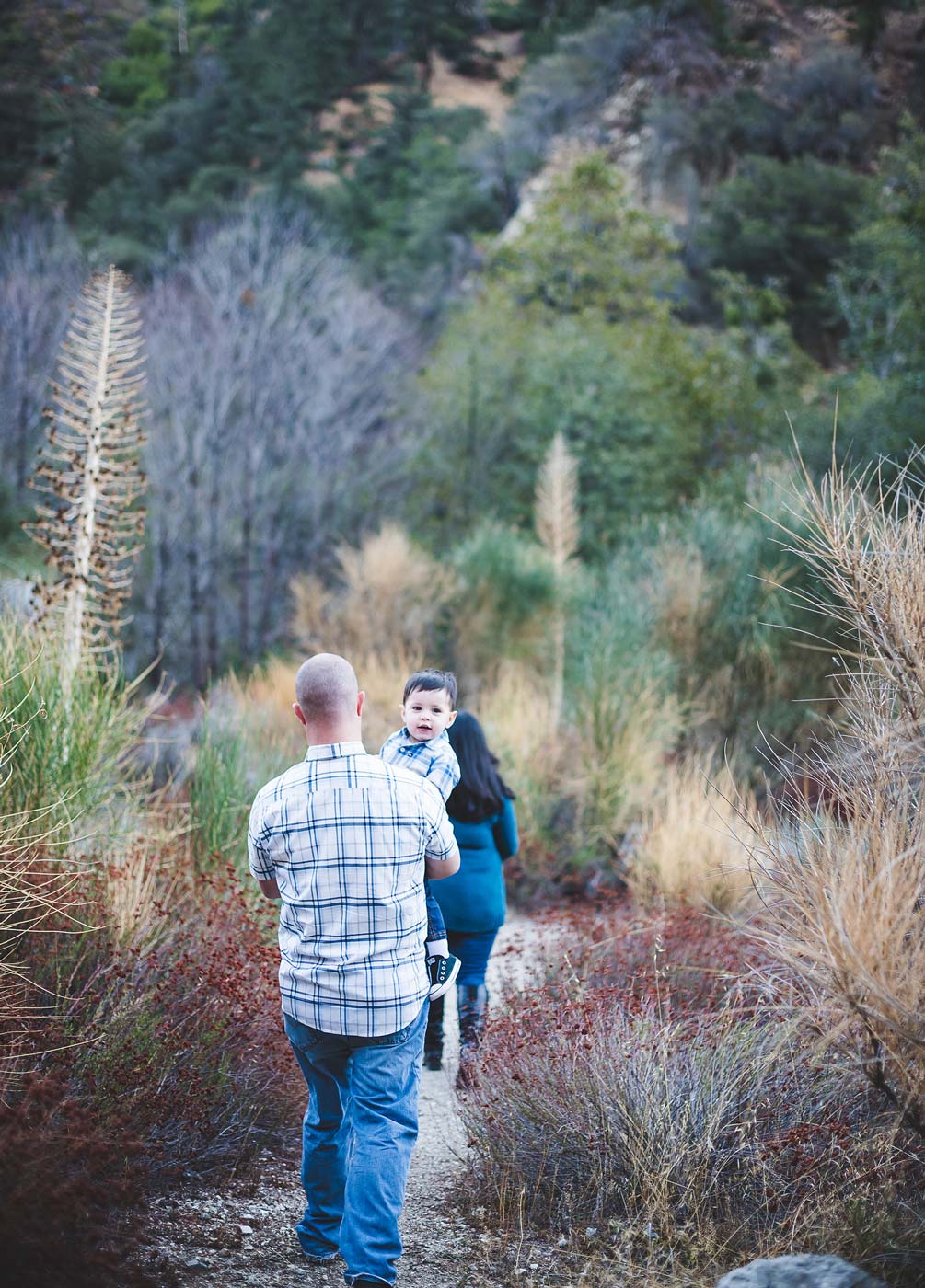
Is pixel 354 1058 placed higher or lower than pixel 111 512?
lower

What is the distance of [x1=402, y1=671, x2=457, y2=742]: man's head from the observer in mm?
3635

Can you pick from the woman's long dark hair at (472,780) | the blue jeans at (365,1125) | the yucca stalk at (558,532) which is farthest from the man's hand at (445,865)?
the yucca stalk at (558,532)

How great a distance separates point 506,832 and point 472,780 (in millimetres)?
316

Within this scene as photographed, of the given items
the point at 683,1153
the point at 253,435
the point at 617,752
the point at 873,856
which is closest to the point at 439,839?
the point at 873,856

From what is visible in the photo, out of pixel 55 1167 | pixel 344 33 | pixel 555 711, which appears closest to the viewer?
pixel 55 1167

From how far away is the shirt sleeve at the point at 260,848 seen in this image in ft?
9.34

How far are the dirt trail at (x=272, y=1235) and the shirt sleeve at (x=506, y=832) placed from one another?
1.12 meters

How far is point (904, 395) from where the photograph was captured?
14258mm

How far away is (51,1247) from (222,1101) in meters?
1.40

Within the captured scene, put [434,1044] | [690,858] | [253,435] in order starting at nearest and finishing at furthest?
[434,1044], [690,858], [253,435]

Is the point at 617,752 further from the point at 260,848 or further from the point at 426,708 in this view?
the point at 260,848

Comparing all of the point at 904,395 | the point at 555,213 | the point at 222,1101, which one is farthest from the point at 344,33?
the point at 222,1101

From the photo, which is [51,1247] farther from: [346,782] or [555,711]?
[555,711]

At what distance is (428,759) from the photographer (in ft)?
11.6
